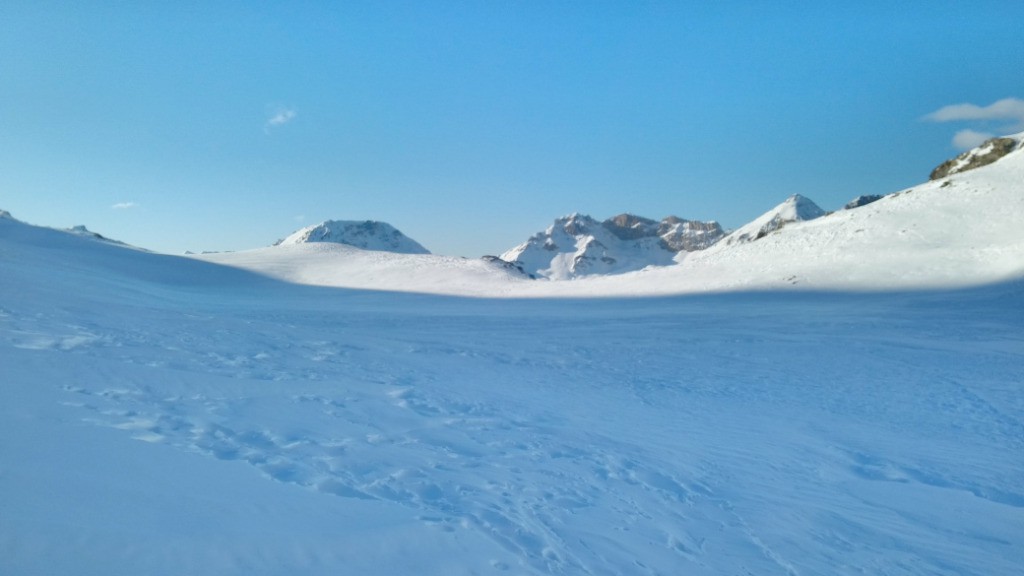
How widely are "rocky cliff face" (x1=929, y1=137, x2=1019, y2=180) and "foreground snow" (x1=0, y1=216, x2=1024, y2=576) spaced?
48854 mm

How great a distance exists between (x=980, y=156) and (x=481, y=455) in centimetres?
6213

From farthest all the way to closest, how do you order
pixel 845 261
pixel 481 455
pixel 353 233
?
pixel 353 233, pixel 845 261, pixel 481 455

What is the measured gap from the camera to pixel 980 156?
5250cm

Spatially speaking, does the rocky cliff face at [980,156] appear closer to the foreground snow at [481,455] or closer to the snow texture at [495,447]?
the snow texture at [495,447]

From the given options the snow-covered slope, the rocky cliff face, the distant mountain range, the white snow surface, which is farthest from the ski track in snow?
Answer: the rocky cliff face

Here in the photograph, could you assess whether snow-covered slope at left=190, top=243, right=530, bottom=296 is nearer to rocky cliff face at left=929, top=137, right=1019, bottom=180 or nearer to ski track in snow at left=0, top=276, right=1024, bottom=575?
ski track in snow at left=0, top=276, right=1024, bottom=575

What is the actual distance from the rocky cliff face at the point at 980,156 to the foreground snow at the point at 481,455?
4885 centimetres

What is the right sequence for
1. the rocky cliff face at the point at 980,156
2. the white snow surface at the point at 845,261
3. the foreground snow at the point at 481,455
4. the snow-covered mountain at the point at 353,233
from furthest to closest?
the snow-covered mountain at the point at 353,233, the rocky cliff face at the point at 980,156, the white snow surface at the point at 845,261, the foreground snow at the point at 481,455

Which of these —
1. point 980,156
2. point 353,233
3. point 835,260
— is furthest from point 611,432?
point 353,233

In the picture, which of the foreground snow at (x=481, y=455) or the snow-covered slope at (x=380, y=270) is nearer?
the foreground snow at (x=481, y=455)

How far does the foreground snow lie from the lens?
3611 mm

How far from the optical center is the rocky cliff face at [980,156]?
5072cm

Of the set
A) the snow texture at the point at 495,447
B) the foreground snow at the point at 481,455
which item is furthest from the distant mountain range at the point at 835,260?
the foreground snow at the point at 481,455

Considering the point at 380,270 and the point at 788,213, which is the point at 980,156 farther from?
the point at 788,213
